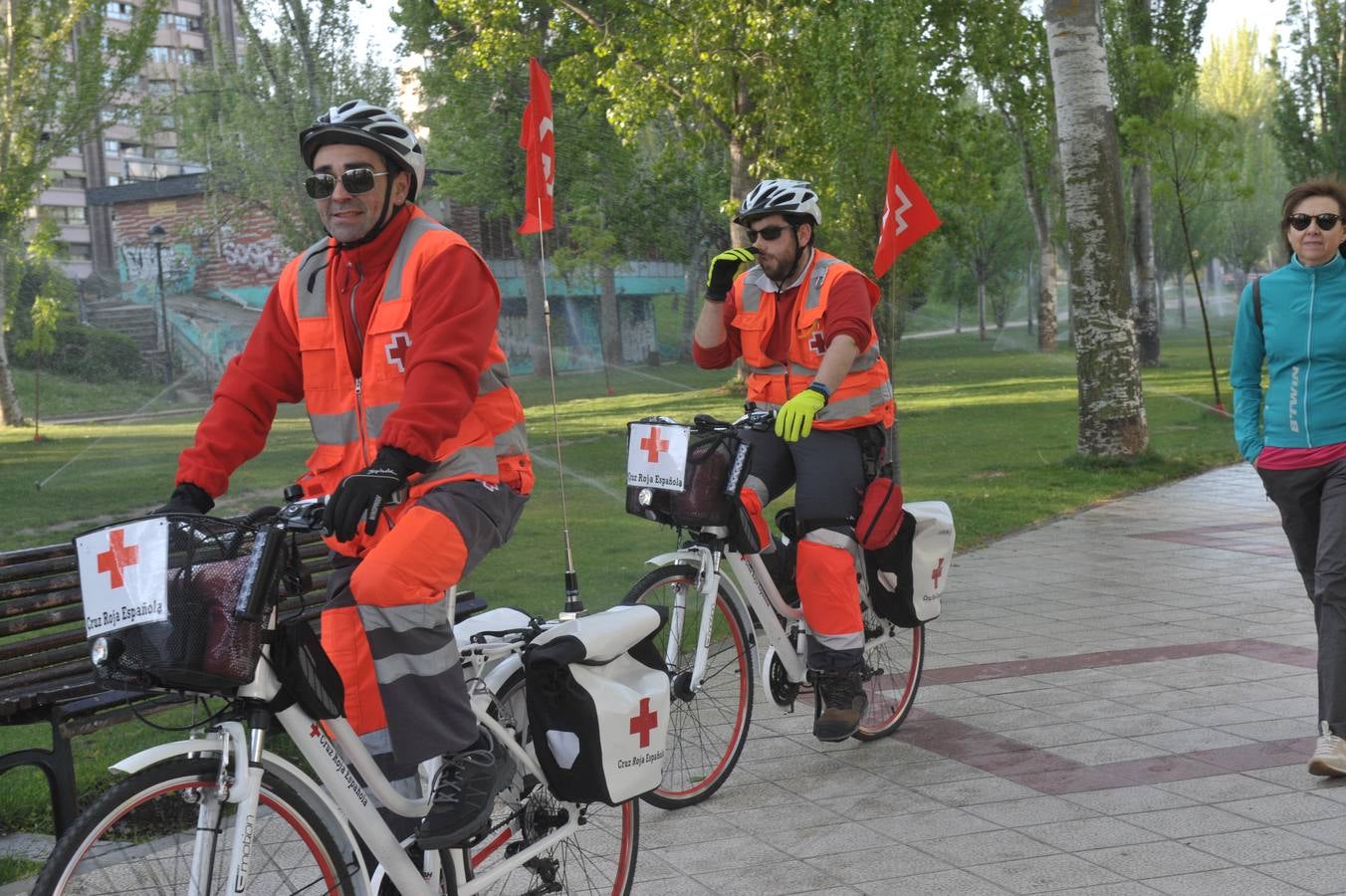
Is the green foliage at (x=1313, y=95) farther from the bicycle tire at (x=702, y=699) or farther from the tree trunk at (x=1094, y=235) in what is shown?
the bicycle tire at (x=702, y=699)

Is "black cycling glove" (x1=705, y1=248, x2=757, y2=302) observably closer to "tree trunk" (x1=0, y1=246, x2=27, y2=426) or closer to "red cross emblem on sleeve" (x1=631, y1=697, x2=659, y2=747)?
"red cross emblem on sleeve" (x1=631, y1=697, x2=659, y2=747)

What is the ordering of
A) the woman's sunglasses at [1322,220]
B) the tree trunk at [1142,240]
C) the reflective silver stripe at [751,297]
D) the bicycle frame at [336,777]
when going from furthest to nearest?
the tree trunk at [1142,240] → the reflective silver stripe at [751,297] → the woman's sunglasses at [1322,220] → the bicycle frame at [336,777]

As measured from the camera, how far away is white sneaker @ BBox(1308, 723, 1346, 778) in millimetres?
5180

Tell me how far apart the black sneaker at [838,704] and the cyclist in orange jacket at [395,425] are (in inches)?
85.7

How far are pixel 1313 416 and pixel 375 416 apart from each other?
140 inches

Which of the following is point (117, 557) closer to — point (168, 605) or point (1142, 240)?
point (168, 605)

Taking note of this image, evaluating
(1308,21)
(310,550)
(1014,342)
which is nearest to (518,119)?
(310,550)

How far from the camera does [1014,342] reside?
2288 inches

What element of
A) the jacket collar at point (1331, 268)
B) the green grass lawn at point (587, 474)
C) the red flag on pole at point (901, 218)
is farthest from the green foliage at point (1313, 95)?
the jacket collar at point (1331, 268)

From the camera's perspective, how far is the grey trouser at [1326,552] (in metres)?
5.26

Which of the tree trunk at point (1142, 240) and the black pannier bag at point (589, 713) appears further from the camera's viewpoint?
the tree trunk at point (1142, 240)

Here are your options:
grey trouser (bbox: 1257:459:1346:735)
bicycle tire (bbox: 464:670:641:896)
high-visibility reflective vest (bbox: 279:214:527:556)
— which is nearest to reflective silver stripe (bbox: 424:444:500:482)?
high-visibility reflective vest (bbox: 279:214:527:556)

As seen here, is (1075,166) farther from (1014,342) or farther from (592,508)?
(1014,342)

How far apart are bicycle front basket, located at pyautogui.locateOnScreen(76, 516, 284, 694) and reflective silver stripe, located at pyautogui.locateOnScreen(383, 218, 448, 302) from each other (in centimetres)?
81
